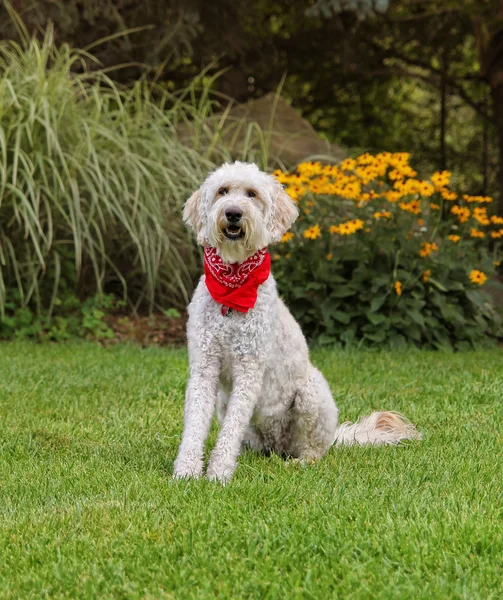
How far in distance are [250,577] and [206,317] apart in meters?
1.49

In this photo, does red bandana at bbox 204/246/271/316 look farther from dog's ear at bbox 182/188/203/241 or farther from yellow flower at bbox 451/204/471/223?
yellow flower at bbox 451/204/471/223

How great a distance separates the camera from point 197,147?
8688 mm

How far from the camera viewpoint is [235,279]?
158 inches

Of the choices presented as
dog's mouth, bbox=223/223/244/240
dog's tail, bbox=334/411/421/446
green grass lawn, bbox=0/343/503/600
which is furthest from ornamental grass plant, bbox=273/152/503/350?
dog's mouth, bbox=223/223/244/240

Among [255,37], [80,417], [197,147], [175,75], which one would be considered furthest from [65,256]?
[255,37]

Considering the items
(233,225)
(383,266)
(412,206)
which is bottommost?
(383,266)

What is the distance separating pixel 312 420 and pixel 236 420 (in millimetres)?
497

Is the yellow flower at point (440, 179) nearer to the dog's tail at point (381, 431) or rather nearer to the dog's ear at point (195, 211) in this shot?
the dog's tail at point (381, 431)

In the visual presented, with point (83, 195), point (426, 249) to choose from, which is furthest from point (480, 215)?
point (83, 195)

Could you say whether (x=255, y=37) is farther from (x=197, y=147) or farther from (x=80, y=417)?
(x=80, y=417)

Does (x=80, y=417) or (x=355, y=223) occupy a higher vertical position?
(x=355, y=223)

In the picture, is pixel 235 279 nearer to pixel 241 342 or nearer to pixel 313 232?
pixel 241 342

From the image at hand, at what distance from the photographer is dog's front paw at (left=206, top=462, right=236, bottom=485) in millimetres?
3812

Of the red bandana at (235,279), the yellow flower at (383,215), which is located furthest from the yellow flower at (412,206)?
the red bandana at (235,279)
